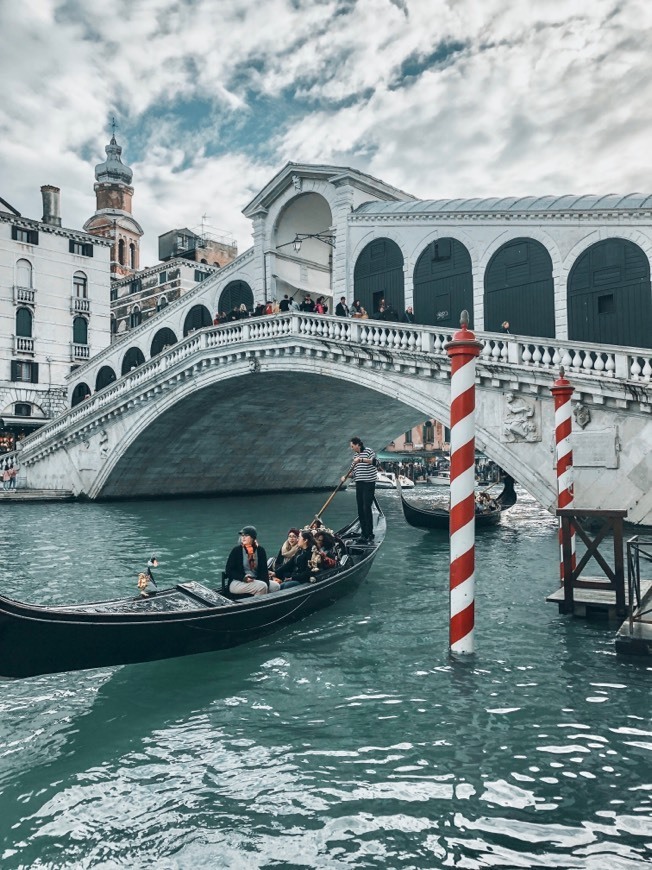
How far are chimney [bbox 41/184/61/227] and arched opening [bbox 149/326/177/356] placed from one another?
28.0ft

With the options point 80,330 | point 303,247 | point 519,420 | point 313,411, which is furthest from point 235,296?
point 519,420

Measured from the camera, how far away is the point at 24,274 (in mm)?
25516

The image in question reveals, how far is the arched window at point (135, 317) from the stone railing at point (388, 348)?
38.1 feet

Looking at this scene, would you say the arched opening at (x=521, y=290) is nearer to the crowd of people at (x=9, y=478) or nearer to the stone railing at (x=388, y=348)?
the stone railing at (x=388, y=348)

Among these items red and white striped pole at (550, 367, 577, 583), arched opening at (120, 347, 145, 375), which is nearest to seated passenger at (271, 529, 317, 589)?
red and white striped pole at (550, 367, 577, 583)

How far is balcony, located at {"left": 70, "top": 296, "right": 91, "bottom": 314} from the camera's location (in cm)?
2683

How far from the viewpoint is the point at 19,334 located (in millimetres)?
25375

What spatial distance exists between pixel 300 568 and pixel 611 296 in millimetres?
8572

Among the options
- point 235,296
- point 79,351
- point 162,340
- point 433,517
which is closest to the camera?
point 433,517

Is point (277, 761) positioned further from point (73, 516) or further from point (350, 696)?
point (73, 516)

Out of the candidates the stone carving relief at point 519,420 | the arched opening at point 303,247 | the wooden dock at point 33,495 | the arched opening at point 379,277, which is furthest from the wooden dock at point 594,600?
the wooden dock at point 33,495

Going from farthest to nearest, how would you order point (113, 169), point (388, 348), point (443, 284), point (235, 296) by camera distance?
point (113, 169) → point (235, 296) → point (443, 284) → point (388, 348)

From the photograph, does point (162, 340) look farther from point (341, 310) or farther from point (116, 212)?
point (116, 212)

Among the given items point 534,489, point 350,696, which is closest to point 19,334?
point 534,489
